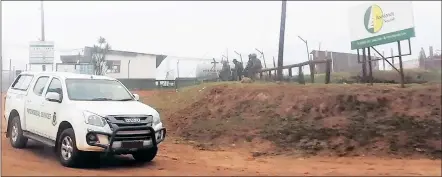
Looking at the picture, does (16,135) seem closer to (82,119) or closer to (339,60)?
(82,119)

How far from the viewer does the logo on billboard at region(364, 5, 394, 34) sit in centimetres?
1208

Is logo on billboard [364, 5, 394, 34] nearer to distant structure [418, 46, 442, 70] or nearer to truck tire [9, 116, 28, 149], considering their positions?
distant structure [418, 46, 442, 70]

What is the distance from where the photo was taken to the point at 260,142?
434 inches

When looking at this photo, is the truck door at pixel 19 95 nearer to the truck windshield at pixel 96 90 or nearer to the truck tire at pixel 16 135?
the truck tire at pixel 16 135

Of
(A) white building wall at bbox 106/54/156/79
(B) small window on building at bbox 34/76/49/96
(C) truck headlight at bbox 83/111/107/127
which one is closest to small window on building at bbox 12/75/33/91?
(B) small window on building at bbox 34/76/49/96

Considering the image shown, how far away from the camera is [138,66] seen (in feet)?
129

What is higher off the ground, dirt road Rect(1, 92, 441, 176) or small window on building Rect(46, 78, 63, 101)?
small window on building Rect(46, 78, 63, 101)

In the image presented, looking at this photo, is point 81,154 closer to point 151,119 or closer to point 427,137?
point 151,119

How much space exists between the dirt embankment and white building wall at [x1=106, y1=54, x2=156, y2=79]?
25.3 metres

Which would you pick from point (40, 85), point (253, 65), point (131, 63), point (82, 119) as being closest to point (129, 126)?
point (82, 119)

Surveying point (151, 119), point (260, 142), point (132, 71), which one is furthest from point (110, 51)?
point (151, 119)

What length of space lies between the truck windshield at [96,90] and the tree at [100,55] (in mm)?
20818

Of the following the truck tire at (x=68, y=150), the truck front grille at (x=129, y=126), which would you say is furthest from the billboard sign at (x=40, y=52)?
the truck front grille at (x=129, y=126)

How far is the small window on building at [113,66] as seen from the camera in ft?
109
